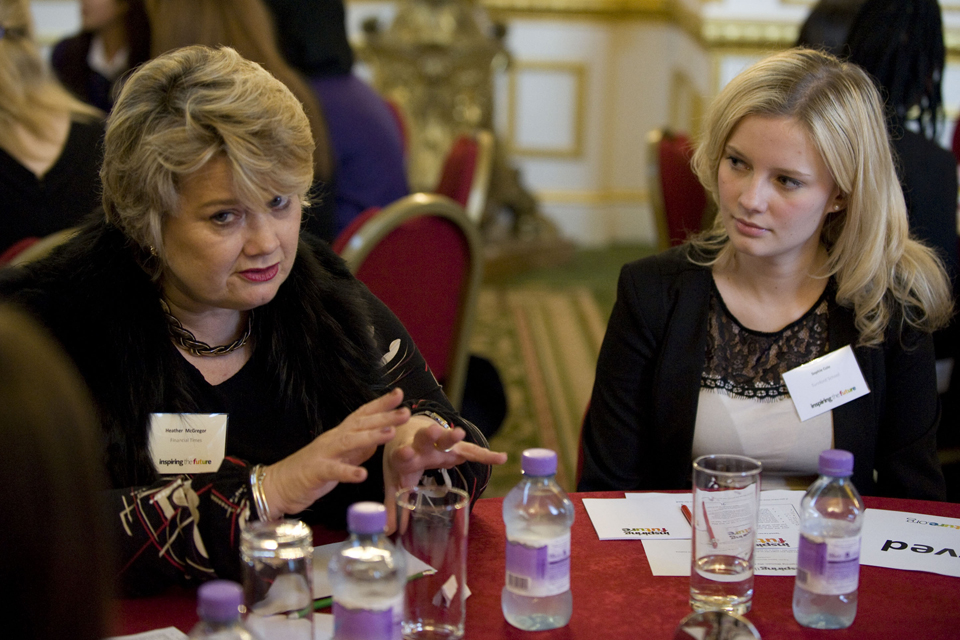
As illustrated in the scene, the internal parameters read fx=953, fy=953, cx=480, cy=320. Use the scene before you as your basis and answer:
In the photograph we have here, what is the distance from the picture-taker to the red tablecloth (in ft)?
3.65

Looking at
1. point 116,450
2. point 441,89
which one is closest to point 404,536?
point 116,450

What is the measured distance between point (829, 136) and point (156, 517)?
4.24 ft

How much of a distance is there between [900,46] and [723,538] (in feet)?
6.00

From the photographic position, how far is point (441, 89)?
19.7 feet

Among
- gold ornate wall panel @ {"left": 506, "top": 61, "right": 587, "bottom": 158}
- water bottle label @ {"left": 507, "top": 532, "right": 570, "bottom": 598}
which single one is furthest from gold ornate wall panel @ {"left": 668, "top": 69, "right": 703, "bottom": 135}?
water bottle label @ {"left": 507, "top": 532, "right": 570, "bottom": 598}

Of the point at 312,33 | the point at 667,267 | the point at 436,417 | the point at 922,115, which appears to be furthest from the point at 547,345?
the point at 436,417

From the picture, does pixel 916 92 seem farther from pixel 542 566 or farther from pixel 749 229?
pixel 542 566

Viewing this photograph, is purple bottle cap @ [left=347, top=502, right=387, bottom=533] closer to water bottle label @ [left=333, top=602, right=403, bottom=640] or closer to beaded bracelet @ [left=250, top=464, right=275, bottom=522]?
water bottle label @ [left=333, top=602, right=403, bottom=640]

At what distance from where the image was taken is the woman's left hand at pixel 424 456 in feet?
4.28

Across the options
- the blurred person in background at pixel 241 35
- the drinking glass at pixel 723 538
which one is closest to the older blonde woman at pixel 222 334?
the drinking glass at pixel 723 538

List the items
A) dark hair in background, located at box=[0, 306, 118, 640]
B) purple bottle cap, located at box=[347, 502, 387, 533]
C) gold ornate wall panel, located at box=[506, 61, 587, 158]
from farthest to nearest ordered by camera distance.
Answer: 1. gold ornate wall panel, located at box=[506, 61, 587, 158]
2. purple bottle cap, located at box=[347, 502, 387, 533]
3. dark hair in background, located at box=[0, 306, 118, 640]

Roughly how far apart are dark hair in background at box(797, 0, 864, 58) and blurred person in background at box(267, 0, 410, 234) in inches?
52.7

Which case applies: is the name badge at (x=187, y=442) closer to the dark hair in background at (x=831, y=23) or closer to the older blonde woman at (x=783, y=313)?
the older blonde woman at (x=783, y=313)

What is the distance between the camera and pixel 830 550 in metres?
1.10
